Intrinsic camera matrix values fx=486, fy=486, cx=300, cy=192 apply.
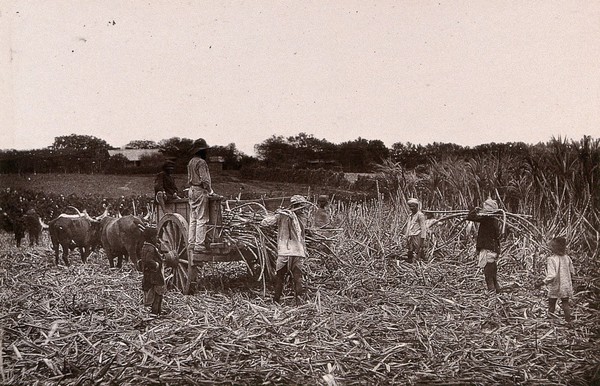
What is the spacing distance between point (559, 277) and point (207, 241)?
3534 mm

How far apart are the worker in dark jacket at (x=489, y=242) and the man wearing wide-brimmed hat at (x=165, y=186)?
342 cm

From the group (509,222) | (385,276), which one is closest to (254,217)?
(385,276)

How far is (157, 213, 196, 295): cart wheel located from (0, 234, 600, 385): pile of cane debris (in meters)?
0.23

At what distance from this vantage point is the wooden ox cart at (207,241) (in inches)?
212

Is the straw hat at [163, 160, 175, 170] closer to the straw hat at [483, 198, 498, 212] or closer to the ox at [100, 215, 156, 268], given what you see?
the ox at [100, 215, 156, 268]

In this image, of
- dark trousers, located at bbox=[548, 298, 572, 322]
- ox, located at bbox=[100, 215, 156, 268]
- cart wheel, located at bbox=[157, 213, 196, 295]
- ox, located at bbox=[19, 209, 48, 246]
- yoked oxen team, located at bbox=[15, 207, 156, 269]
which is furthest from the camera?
ox, located at bbox=[100, 215, 156, 268]

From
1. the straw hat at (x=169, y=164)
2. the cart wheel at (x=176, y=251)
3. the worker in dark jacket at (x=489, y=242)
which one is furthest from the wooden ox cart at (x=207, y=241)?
the worker in dark jacket at (x=489, y=242)

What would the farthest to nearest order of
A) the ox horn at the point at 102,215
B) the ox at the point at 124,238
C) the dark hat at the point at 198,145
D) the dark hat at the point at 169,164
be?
the ox horn at the point at 102,215
the ox at the point at 124,238
the dark hat at the point at 169,164
the dark hat at the point at 198,145

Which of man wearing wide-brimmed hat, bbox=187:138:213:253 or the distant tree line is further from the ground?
the distant tree line

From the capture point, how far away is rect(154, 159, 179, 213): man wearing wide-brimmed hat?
553 cm

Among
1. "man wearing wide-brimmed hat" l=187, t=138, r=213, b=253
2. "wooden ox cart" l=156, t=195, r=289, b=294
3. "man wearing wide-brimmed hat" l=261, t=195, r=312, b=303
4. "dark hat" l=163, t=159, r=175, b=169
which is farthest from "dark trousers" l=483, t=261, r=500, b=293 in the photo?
"dark hat" l=163, t=159, r=175, b=169

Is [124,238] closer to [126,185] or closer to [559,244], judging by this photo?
[126,185]

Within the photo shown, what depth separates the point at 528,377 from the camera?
12.5ft

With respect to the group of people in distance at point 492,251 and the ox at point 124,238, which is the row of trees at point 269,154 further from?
the ox at point 124,238
